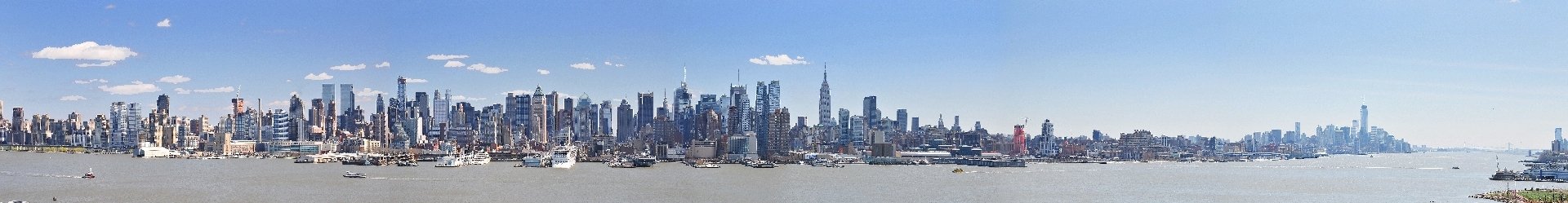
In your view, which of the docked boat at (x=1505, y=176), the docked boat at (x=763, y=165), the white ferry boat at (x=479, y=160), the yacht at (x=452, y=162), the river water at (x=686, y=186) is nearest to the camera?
the river water at (x=686, y=186)

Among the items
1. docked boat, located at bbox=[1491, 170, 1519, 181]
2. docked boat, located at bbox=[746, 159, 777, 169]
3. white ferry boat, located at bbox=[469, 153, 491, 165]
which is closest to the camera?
docked boat, located at bbox=[1491, 170, 1519, 181]

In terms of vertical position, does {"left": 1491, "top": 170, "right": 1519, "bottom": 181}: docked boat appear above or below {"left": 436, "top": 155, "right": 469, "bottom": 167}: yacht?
below

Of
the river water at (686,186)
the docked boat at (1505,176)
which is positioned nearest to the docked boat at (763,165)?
the river water at (686,186)

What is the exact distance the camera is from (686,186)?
7150 cm

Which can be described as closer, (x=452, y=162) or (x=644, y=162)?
(x=452, y=162)

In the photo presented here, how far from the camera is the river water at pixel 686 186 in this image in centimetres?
6131

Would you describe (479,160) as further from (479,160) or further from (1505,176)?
(1505,176)

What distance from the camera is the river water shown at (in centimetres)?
6131

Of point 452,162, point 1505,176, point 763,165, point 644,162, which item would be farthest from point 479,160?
point 1505,176

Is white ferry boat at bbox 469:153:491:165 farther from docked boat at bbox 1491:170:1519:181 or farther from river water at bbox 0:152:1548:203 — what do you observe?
docked boat at bbox 1491:170:1519:181

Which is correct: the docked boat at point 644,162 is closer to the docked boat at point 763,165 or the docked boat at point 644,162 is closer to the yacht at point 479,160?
the docked boat at point 763,165

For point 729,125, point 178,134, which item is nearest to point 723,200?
point 729,125

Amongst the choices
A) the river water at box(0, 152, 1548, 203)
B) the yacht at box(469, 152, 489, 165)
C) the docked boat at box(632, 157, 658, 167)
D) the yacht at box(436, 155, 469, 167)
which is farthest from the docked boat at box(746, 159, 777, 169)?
the yacht at box(436, 155, 469, 167)

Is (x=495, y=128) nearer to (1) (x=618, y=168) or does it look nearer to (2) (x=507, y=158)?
(2) (x=507, y=158)
